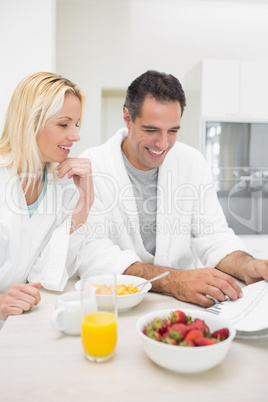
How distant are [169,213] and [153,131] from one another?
39 centimetres

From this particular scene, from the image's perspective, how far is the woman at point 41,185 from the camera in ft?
3.90

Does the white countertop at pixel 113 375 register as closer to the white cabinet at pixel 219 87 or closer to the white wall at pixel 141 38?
the white cabinet at pixel 219 87

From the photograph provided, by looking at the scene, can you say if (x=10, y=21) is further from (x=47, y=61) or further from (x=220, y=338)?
(x=220, y=338)

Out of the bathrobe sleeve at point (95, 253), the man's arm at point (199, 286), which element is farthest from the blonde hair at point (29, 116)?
the man's arm at point (199, 286)

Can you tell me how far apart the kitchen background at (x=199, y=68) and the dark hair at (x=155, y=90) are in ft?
5.34

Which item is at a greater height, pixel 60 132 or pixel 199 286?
pixel 60 132

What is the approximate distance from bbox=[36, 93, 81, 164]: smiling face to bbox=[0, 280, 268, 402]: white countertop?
2.36 feet

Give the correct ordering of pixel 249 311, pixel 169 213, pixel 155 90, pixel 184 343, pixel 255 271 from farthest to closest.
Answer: pixel 169 213, pixel 155 90, pixel 255 271, pixel 249 311, pixel 184 343

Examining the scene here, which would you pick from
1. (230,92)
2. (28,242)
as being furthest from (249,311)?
(230,92)

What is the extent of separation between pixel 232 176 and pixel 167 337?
8.75 feet

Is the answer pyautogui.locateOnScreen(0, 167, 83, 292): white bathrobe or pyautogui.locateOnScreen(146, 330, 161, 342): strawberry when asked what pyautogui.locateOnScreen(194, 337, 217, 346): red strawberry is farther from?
pyautogui.locateOnScreen(0, 167, 83, 292): white bathrobe

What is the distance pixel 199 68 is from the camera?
3.07 m

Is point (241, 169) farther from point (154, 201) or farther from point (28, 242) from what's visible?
point (28, 242)

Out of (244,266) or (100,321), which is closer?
(100,321)
